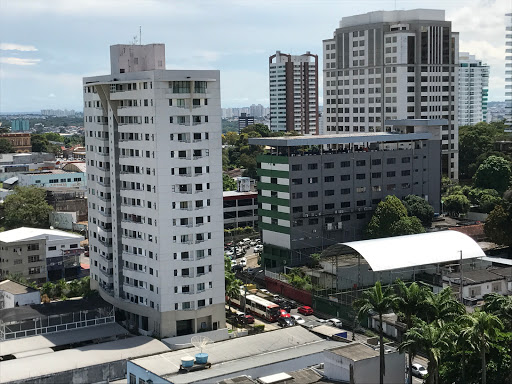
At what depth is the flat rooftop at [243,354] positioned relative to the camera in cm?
3906

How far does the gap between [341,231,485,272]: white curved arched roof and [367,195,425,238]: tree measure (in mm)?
9219

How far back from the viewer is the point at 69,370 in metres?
43.6

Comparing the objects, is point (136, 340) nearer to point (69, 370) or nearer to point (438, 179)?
point (69, 370)

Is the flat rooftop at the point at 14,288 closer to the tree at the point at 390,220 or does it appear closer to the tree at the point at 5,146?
the tree at the point at 390,220

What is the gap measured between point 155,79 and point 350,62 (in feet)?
199

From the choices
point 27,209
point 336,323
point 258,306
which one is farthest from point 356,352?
point 27,209

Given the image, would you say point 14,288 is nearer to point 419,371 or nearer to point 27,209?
point 419,371

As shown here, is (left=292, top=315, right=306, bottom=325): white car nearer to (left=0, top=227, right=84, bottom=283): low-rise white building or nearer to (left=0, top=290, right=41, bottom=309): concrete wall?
(left=0, top=290, right=41, bottom=309): concrete wall

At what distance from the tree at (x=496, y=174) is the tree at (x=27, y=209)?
55641mm

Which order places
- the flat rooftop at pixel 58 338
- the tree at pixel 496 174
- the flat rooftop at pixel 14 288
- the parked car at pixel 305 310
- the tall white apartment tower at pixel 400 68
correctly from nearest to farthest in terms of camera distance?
the flat rooftop at pixel 58 338 < the parked car at pixel 305 310 < the flat rooftop at pixel 14 288 < the tree at pixel 496 174 < the tall white apartment tower at pixel 400 68

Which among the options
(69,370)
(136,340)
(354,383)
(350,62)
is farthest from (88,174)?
(350,62)

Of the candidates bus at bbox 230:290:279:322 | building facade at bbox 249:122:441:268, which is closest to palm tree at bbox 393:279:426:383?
bus at bbox 230:290:279:322

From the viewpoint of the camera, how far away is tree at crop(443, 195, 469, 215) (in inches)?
3479

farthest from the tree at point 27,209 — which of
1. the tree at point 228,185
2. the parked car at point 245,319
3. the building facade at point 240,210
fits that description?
the parked car at point 245,319
